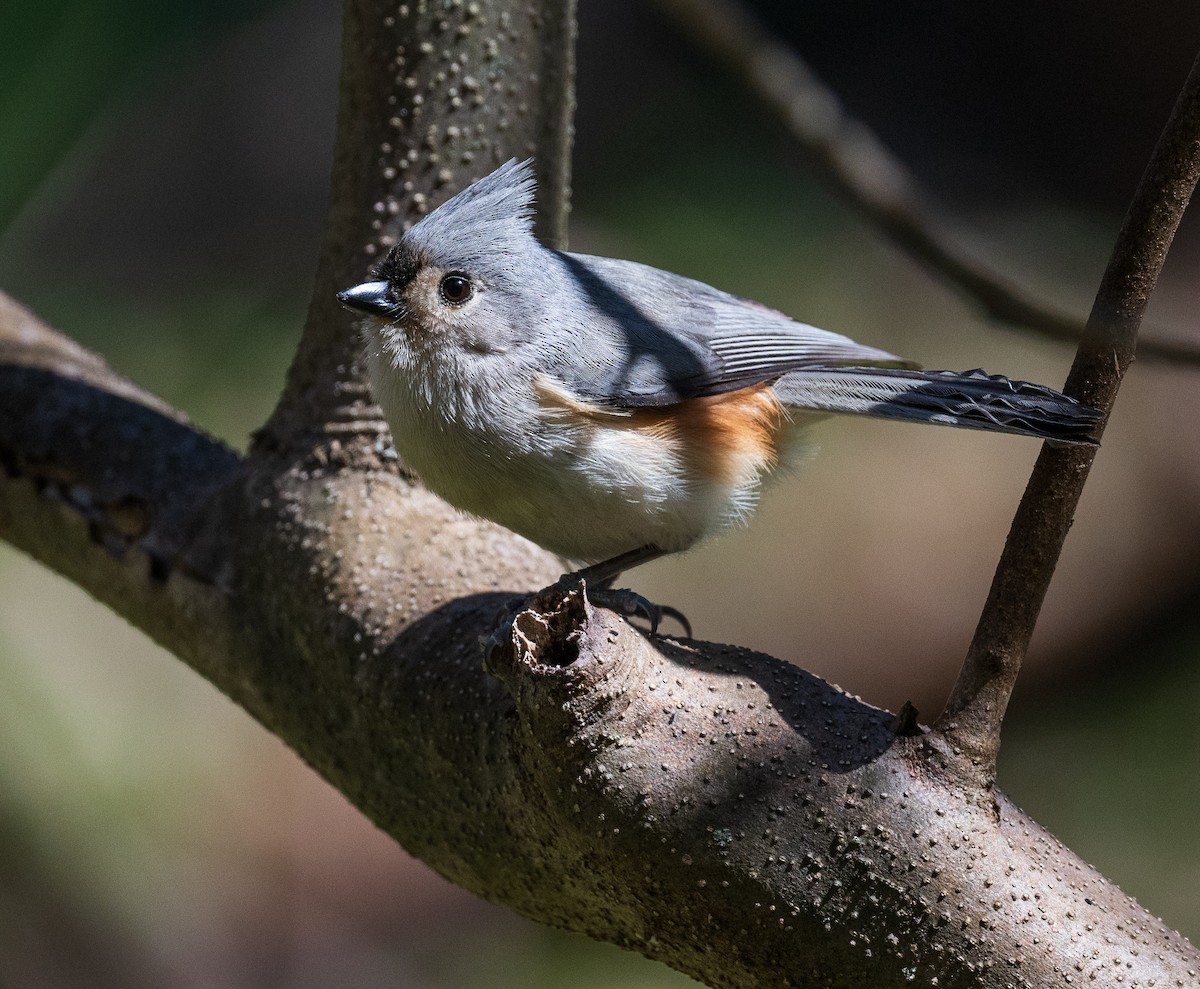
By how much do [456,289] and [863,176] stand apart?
35.3 inches

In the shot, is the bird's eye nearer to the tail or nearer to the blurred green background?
the tail

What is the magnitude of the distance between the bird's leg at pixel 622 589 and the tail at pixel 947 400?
443mm

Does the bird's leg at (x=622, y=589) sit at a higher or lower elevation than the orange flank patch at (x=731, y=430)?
lower

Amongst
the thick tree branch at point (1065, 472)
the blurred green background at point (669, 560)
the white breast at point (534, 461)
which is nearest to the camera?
the thick tree branch at point (1065, 472)

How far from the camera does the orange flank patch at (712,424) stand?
2217mm

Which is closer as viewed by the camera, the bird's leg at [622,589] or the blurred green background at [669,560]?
the bird's leg at [622,589]

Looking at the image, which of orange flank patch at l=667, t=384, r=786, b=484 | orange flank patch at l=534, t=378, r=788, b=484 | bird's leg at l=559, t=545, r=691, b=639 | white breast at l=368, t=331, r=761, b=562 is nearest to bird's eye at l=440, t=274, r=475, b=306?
white breast at l=368, t=331, r=761, b=562

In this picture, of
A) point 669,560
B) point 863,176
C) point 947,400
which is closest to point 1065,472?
point 947,400

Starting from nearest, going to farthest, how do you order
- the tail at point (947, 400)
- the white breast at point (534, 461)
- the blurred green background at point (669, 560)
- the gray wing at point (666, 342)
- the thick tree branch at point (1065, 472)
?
the thick tree branch at point (1065, 472), the tail at point (947, 400), the white breast at point (534, 461), the gray wing at point (666, 342), the blurred green background at point (669, 560)

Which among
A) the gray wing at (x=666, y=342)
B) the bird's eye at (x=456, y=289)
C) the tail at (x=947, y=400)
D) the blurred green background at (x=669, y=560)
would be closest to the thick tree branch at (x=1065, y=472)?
the tail at (x=947, y=400)

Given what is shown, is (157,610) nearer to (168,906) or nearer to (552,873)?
(552,873)

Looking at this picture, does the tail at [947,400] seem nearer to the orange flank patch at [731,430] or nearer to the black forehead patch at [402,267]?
the orange flank patch at [731,430]

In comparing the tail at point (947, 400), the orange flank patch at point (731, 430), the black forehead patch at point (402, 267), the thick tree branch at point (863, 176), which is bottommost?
the black forehead patch at point (402, 267)

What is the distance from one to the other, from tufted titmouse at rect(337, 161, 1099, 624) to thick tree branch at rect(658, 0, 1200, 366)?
0.36 metres
